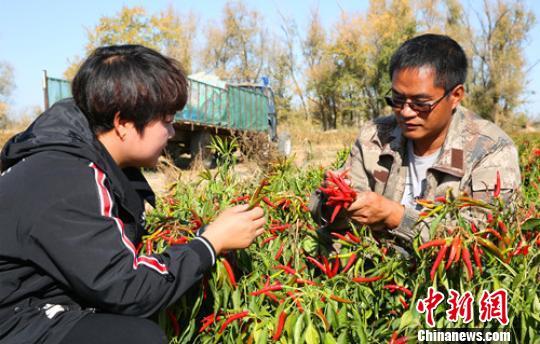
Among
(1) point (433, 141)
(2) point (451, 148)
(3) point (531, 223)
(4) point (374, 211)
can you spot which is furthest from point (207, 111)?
(3) point (531, 223)

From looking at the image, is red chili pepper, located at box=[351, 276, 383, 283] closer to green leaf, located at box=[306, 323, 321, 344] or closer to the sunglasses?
green leaf, located at box=[306, 323, 321, 344]

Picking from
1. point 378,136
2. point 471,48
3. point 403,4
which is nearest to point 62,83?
point 378,136

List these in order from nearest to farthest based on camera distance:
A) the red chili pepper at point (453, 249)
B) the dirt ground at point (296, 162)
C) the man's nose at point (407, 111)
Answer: the red chili pepper at point (453, 249) < the man's nose at point (407, 111) < the dirt ground at point (296, 162)

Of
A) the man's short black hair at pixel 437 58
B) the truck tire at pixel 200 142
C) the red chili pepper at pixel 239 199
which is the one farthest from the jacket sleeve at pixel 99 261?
the truck tire at pixel 200 142

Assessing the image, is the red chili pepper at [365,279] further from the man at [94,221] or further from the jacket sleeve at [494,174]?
the jacket sleeve at [494,174]

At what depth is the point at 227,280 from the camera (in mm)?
1827

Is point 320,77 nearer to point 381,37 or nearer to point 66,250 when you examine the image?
point 381,37

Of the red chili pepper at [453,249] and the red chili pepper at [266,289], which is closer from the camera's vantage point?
the red chili pepper at [453,249]

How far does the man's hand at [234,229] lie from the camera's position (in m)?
1.74

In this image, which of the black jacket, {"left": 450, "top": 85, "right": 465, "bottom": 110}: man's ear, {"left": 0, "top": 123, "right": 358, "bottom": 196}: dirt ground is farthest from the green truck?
the black jacket

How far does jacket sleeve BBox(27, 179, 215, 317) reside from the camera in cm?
150

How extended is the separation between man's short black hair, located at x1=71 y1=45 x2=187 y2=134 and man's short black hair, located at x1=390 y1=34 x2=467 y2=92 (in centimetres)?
107

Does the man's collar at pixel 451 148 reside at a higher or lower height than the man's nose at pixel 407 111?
lower

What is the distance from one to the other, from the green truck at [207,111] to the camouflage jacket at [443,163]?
7524 millimetres
